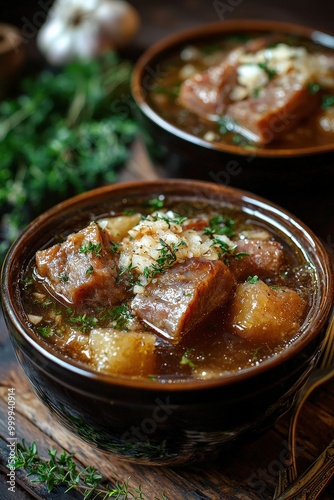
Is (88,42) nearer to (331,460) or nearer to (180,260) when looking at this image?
(180,260)

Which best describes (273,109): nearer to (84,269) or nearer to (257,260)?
(257,260)

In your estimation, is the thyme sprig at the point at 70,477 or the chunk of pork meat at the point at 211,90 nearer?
the thyme sprig at the point at 70,477

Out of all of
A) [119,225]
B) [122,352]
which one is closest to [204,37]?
[119,225]

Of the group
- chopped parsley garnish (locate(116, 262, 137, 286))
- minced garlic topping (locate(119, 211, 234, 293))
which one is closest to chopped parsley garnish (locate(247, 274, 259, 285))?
minced garlic topping (locate(119, 211, 234, 293))

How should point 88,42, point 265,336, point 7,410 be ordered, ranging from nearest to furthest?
point 265,336, point 7,410, point 88,42

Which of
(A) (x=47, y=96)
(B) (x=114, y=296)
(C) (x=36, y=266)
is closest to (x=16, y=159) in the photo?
(A) (x=47, y=96)

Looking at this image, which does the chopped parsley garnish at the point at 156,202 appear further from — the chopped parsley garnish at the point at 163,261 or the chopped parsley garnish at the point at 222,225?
the chopped parsley garnish at the point at 163,261

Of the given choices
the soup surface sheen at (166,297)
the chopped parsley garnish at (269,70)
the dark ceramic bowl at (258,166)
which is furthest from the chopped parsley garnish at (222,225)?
the chopped parsley garnish at (269,70)
